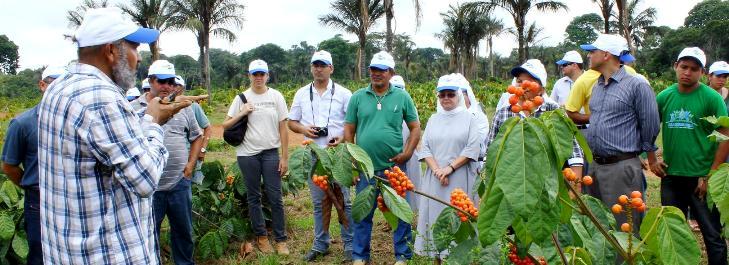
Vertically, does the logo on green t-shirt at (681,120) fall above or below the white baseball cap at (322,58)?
below

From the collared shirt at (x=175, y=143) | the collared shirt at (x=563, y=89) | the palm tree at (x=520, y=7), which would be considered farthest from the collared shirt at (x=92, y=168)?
the palm tree at (x=520, y=7)

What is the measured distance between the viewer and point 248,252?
4.30 m

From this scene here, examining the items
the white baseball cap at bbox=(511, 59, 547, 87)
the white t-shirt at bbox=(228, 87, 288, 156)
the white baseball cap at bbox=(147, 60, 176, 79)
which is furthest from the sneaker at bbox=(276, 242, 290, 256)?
the white baseball cap at bbox=(511, 59, 547, 87)

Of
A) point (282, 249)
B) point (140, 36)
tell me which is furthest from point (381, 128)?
point (140, 36)

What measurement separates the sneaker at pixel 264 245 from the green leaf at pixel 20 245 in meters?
1.63

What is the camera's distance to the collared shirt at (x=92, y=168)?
1.59 metres

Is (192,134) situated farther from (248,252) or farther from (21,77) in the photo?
(21,77)

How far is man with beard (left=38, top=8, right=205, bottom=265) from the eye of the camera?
159cm

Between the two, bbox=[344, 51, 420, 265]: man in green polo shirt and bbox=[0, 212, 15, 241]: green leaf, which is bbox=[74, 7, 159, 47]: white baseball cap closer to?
bbox=[0, 212, 15, 241]: green leaf

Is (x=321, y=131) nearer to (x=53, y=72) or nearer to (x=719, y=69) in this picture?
(x=53, y=72)

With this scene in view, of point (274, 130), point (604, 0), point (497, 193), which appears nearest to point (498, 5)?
point (604, 0)

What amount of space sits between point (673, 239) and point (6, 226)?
3356mm

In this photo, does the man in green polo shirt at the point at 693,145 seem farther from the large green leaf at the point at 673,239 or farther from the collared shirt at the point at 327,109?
the large green leaf at the point at 673,239

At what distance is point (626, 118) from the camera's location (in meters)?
3.17
